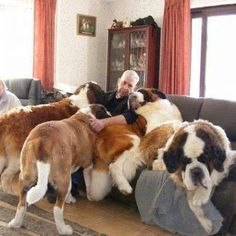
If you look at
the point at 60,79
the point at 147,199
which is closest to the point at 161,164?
the point at 147,199

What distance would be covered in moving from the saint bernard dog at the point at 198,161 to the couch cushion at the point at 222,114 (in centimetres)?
109

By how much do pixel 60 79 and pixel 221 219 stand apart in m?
5.08

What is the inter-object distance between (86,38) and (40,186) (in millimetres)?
5380

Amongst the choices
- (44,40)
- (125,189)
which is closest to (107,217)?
(125,189)

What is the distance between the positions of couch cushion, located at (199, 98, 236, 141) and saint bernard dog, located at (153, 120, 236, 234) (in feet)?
3.58

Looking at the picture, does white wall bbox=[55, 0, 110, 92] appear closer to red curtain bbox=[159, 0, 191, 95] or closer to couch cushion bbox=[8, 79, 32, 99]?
couch cushion bbox=[8, 79, 32, 99]

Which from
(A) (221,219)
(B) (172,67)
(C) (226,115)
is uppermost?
(B) (172,67)

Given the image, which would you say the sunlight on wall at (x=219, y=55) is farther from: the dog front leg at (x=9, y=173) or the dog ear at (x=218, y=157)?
the dog front leg at (x=9, y=173)

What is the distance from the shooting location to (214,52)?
581cm

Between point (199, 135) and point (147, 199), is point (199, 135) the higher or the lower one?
the higher one

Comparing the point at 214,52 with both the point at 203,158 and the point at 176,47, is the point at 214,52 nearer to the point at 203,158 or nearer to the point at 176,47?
the point at 176,47

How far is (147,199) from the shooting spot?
2.51 m

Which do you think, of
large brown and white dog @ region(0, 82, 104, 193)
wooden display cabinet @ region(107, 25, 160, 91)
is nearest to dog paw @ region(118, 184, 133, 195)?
large brown and white dog @ region(0, 82, 104, 193)

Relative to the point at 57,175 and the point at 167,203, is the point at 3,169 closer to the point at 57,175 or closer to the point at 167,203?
the point at 57,175
